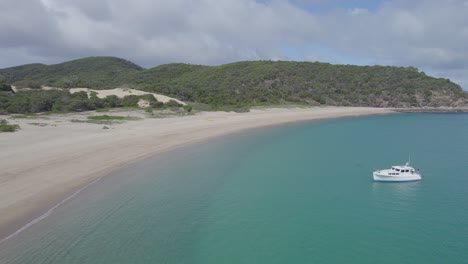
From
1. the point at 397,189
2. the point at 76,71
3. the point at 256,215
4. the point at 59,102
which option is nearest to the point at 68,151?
the point at 256,215

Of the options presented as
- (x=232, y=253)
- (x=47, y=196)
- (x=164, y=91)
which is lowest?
(x=232, y=253)

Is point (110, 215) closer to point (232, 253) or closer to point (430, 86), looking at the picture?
point (232, 253)

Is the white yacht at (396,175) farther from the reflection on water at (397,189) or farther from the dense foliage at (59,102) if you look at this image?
the dense foliage at (59,102)

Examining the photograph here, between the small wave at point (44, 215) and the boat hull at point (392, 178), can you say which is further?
the boat hull at point (392, 178)

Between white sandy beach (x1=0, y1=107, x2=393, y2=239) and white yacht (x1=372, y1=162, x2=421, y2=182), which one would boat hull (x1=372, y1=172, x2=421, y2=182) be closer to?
white yacht (x1=372, y1=162, x2=421, y2=182)

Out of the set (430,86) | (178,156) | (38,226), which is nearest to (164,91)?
(178,156)

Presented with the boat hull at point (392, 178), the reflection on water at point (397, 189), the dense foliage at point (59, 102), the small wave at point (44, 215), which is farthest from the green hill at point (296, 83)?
the small wave at point (44, 215)
